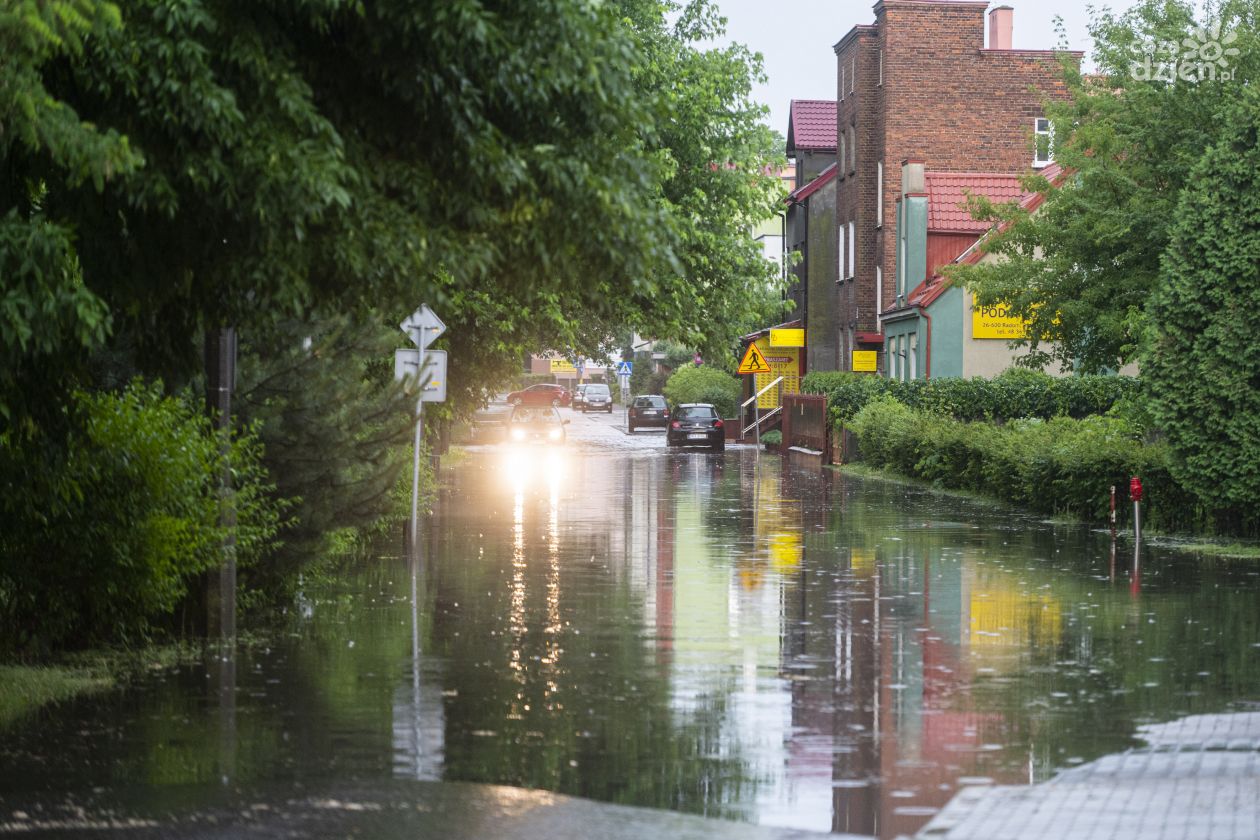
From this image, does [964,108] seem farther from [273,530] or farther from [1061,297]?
[273,530]

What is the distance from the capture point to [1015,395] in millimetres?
41219

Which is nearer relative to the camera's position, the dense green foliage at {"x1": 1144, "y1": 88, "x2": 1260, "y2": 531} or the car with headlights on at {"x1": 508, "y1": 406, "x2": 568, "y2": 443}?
the dense green foliage at {"x1": 1144, "y1": 88, "x2": 1260, "y2": 531}

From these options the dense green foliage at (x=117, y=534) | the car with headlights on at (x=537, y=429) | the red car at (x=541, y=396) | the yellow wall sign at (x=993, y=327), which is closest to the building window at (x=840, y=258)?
the car with headlights on at (x=537, y=429)

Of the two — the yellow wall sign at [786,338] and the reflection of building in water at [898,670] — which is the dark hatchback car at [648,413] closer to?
the yellow wall sign at [786,338]

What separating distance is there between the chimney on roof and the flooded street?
41.0 metres

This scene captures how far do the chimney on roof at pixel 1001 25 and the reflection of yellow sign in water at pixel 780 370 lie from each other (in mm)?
14832

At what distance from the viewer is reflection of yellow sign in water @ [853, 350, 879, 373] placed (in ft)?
188

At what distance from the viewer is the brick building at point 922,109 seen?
184 feet

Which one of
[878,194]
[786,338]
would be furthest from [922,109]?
[786,338]

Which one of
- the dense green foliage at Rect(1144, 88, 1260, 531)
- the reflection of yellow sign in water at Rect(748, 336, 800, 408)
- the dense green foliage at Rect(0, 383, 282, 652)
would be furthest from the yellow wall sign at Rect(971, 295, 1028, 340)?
the dense green foliage at Rect(0, 383, 282, 652)

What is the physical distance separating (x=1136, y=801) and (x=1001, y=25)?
56.0 metres

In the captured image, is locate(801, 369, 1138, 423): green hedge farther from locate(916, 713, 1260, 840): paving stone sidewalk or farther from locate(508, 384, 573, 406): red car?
locate(508, 384, 573, 406): red car

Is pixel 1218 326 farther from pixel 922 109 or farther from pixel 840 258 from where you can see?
pixel 840 258

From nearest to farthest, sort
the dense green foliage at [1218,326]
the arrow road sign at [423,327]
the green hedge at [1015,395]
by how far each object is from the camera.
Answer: the dense green foliage at [1218,326] < the arrow road sign at [423,327] < the green hedge at [1015,395]
